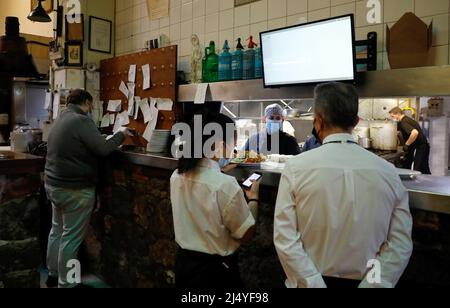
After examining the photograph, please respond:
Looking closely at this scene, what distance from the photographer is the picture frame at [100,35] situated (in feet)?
15.4

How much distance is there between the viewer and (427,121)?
22.9 ft

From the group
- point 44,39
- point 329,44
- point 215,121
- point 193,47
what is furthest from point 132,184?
point 44,39

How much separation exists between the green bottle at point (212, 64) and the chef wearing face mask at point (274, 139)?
35.2 inches

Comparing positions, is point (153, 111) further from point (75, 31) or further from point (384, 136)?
point (384, 136)

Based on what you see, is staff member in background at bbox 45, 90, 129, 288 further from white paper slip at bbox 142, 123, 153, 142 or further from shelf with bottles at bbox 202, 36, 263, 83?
shelf with bottles at bbox 202, 36, 263, 83

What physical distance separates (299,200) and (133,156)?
82.8 inches

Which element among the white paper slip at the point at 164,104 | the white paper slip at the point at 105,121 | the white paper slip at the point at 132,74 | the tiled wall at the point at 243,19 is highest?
the tiled wall at the point at 243,19

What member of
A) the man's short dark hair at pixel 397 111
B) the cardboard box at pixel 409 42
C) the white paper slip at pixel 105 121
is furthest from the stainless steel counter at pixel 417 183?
the man's short dark hair at pixel 397 111

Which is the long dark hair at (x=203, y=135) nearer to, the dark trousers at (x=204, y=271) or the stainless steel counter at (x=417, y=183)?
the dark trousers at (x=204, y=271)

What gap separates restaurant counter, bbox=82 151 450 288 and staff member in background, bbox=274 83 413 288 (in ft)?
1.50

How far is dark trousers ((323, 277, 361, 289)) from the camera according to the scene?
58.4 inches

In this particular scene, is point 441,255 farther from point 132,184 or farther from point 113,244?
point 113,244
